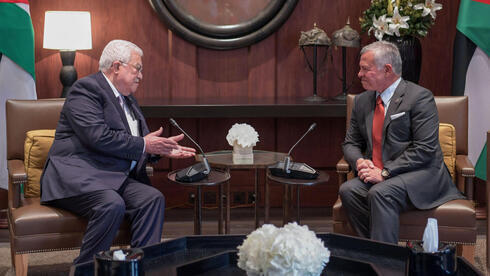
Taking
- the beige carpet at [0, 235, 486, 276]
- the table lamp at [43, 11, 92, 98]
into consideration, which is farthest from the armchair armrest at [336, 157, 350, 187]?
the table lamp at [43, 11, 92, 98]

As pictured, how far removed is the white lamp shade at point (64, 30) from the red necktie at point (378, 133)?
1.94 meters

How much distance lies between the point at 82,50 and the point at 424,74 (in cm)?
244

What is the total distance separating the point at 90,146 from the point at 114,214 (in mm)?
382

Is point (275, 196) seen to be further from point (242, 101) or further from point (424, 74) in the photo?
point (424, 74)

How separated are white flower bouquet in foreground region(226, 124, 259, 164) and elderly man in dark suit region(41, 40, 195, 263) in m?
0.25

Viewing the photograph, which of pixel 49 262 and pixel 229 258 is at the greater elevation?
pixel 229 258

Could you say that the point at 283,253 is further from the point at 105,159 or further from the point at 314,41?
the point at 314,41

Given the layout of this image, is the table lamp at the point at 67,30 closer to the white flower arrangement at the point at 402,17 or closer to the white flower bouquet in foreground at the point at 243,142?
the white flower bouquet in foreground at the point at 243,142

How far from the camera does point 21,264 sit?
315cm

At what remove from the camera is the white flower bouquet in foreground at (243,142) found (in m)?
3.44

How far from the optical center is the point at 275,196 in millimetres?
4844

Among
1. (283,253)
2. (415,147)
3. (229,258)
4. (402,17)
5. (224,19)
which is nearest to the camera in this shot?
(283,253)

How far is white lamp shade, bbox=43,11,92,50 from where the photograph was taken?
4191 mm

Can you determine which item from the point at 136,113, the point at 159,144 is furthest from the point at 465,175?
the point at 136,113
